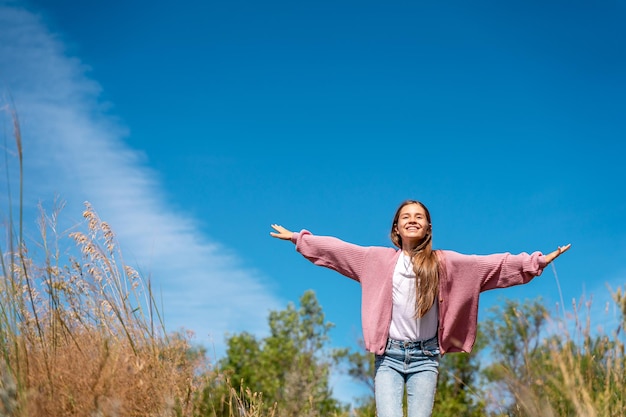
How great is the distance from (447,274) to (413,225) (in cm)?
49

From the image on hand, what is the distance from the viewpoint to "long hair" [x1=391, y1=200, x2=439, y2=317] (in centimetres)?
525

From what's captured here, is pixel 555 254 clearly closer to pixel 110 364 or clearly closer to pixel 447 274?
pixel 447 274

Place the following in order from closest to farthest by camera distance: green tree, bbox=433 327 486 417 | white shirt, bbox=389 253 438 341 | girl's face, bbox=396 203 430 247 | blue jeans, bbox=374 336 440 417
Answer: blue jeans, bbox=374 336 440 417, white shirt, bbox=389 253 438 341, girl's face, bbox=396 203 430 247, green tree, bbox=433 327 486 417

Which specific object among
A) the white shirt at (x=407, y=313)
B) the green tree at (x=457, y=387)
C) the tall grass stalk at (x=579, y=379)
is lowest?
the tall grass stalk at (x=579, y=379)

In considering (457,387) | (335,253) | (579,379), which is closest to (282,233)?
(335,253)

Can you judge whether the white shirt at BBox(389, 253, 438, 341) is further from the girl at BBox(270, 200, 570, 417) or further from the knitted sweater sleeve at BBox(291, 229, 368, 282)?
the knitted sweater sleeve at BBox(291, 229, 368, 282)

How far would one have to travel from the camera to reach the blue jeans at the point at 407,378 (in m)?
4.88

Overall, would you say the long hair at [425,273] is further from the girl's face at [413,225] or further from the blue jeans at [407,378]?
the blue jeans at [407,378]

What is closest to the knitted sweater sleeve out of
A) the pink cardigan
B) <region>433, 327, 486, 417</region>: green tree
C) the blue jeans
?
the pink cardigan

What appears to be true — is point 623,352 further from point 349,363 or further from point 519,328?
point 349,363

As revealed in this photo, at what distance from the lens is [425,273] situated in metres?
5.34

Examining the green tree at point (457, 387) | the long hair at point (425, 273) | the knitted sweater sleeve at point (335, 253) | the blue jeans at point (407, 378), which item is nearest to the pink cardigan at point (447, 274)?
the knitted sweater sleeve at point (335, 253)

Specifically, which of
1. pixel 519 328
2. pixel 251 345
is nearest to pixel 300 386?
pixel 519 328

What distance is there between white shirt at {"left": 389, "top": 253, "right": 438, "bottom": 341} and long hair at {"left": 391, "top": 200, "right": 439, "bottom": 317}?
6 centimetres
